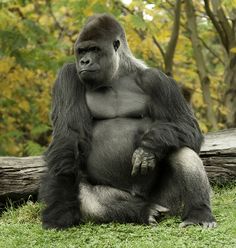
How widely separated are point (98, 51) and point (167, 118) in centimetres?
78

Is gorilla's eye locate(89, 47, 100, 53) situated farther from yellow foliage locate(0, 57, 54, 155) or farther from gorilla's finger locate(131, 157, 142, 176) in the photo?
yellow foliage locate(0, 57, 54, 155)

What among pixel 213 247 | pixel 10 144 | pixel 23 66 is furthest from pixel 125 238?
pixel 10 144

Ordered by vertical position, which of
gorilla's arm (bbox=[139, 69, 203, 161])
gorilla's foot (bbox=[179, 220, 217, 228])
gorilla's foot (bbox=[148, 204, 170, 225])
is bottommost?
gorilla's foot (bbox=[179, 220, 217, 228])

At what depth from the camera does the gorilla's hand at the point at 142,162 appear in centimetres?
492

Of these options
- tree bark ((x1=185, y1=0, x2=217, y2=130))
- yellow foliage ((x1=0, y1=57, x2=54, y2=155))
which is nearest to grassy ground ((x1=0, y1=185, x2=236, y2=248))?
tree bark ((x1=185, y1=0, x2=217, y2=130))

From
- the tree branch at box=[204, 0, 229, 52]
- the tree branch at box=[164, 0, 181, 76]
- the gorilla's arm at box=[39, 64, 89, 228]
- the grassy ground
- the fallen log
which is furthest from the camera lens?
the tree branch at box=[164, 0, 181, 76]

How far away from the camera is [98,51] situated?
5.10 m

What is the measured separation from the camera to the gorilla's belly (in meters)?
5.09

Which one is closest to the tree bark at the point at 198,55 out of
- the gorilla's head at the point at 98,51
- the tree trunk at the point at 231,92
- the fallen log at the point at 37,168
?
the tree trunk at the point at 231,92

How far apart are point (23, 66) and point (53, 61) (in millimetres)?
506

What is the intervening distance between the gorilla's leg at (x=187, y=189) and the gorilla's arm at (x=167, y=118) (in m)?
0.11

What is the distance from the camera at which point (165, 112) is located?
17.0 feet

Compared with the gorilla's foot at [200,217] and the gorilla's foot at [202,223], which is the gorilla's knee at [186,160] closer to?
the gorilla's foot at [200,217]

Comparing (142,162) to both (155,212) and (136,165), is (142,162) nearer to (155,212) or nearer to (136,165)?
(136,165)
